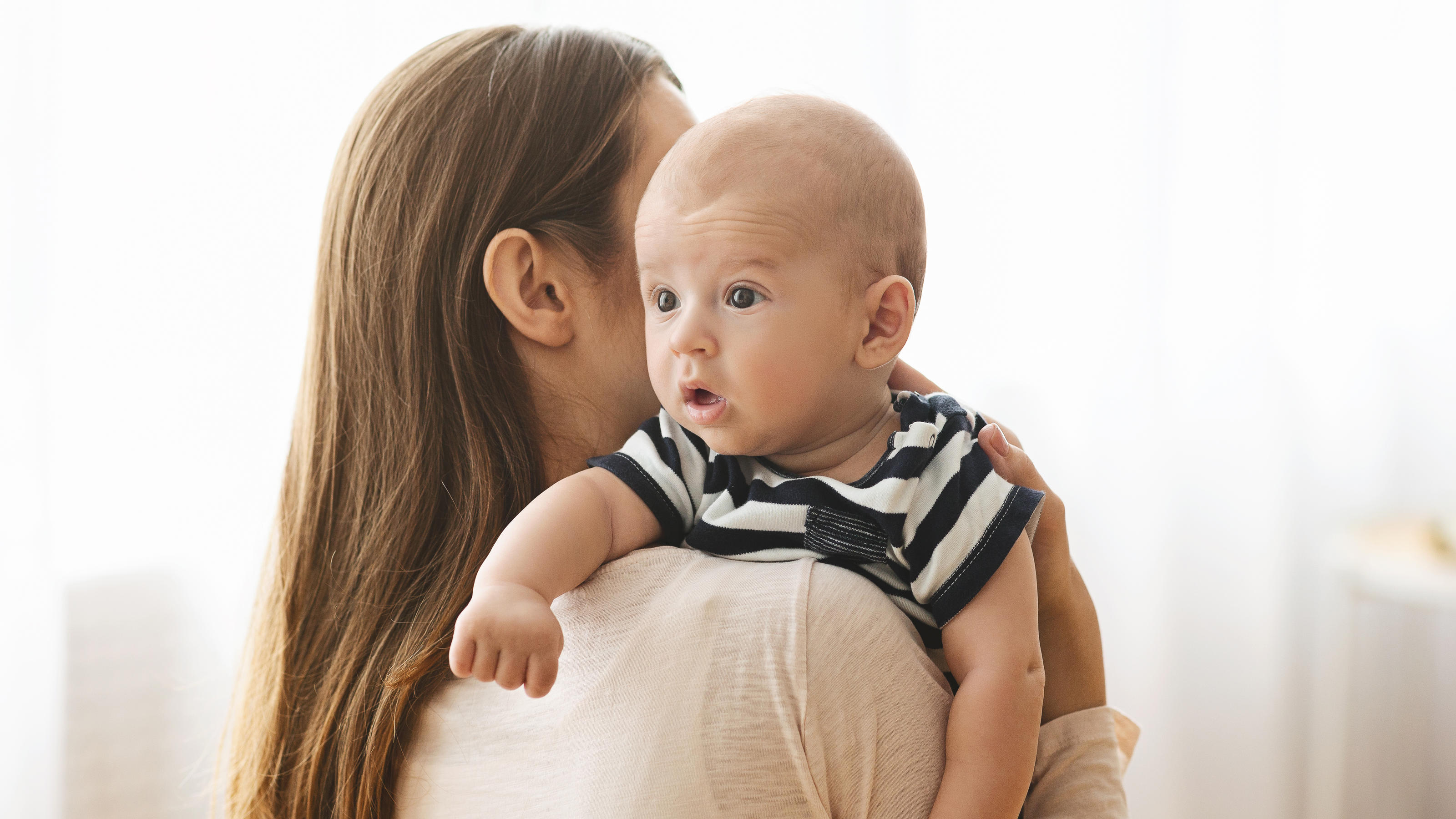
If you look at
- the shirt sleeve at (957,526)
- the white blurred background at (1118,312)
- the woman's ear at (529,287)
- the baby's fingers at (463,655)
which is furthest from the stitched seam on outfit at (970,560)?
the white blurred background at (1118,312)

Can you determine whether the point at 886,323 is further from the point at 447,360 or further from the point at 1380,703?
the point at 1380,703

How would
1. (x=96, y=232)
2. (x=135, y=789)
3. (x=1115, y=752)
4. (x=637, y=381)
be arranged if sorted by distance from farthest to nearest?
(x=135, y=789)
(x=96, y=232)
(x=637, y=381)
(x=1115, y=752)

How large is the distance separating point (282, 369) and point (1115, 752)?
1.44 m

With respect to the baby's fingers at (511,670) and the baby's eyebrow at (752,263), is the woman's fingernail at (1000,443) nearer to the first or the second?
the baby's eyebrow at (752,263)

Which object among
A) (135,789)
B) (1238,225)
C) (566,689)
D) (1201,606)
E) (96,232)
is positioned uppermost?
(1238,225)

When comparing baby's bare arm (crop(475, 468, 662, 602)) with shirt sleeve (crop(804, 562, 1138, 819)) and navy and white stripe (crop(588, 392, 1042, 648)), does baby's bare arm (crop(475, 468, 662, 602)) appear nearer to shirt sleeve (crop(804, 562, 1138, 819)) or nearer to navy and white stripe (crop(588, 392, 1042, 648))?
navy and white stripe (crop(588, 392, 1042, 648))

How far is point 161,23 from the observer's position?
1559 mm

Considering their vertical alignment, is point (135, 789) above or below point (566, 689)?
below

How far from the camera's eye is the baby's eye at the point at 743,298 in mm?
736

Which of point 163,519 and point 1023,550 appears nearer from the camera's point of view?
point 1023,550

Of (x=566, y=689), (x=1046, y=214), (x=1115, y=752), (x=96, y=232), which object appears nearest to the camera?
(x=566, y=689)

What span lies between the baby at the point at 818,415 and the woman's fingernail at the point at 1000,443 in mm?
34

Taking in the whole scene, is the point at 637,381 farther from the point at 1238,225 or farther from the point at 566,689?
the point at 1238,225

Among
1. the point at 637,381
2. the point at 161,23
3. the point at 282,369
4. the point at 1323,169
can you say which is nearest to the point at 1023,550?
the point at 637,381
